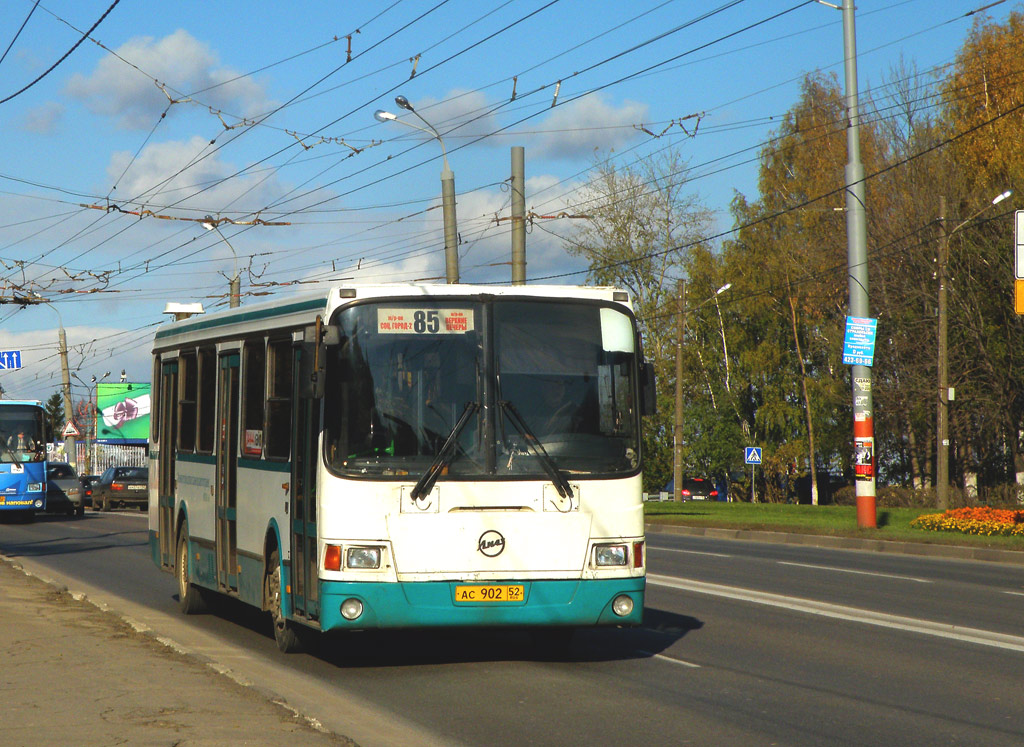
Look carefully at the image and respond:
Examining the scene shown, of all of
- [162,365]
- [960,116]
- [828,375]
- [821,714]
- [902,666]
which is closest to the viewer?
[821,714]

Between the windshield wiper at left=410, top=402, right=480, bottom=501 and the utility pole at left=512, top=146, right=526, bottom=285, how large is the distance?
15.7 metres

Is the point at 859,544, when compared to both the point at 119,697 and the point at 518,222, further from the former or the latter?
the point at 119,697

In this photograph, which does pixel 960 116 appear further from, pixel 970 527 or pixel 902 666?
pixel 902 666

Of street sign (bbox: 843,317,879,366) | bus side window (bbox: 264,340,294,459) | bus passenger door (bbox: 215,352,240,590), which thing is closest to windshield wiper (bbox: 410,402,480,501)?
bus side window (bbox: 264,340,294,459)

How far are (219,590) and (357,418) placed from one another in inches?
138

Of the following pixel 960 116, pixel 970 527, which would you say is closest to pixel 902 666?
pixel 970 527

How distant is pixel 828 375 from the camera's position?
53656 millimetres

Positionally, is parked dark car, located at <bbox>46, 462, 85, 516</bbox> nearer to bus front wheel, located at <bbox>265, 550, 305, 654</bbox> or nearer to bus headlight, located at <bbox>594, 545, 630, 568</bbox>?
bus front wheel, located at <bbox>265, 550, 305, 654</bbox>

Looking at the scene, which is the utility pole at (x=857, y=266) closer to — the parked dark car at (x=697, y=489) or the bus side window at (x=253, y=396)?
the bus side window at (x=253, y=396)

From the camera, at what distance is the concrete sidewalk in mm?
6727

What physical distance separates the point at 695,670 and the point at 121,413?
7292cm

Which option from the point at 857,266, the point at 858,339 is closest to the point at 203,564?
the point at 858,339

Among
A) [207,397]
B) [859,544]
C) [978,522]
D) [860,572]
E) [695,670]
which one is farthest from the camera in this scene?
[978,522]

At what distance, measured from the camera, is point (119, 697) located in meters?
7.82
